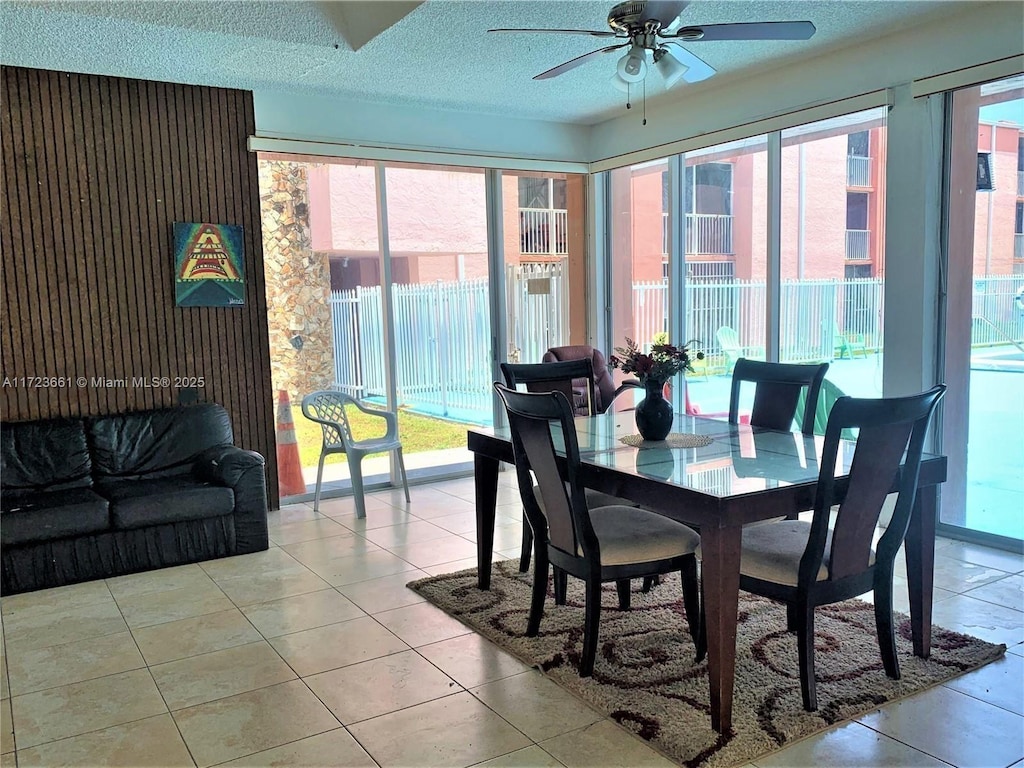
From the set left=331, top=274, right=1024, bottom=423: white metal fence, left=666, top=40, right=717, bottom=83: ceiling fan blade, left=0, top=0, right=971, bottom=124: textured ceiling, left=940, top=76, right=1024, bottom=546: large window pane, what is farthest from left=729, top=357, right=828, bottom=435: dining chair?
left=0, top=0, right=971, bottom=124: textured ceiling

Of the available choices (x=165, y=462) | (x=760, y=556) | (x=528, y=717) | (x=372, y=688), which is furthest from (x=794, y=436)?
(x=165, y=462)

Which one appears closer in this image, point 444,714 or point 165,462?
point 444,714

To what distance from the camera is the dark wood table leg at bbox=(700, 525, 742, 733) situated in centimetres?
236

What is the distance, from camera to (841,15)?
3.90 meters

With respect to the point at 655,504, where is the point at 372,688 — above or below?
below

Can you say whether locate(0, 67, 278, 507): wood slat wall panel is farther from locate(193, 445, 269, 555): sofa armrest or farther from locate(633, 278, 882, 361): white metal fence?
locate(633, 278, 882, 361): white metal fence

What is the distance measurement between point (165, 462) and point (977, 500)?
4475mm

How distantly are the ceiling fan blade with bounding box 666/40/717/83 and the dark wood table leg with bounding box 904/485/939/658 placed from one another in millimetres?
1979

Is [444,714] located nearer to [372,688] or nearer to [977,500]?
[372,688]

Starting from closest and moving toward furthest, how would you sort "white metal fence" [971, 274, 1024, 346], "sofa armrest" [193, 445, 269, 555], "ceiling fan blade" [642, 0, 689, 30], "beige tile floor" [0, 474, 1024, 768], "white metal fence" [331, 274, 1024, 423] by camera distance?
1. "beige tile floor" [0, 474, 1024, 768]
2. "ceiling fan blade" [642, 0, 689, 30]
3. "white metal fence" [971, 274, 1024, 346]
4. "sofa armrest" [193, 445, 269, 555]
5. "white metal fence" [331, 274, 1024, 423]

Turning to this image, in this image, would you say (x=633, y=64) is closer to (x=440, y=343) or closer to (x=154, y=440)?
(x=440, y=343)

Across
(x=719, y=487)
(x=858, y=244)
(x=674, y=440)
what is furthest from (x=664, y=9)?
(x=858, y=244)

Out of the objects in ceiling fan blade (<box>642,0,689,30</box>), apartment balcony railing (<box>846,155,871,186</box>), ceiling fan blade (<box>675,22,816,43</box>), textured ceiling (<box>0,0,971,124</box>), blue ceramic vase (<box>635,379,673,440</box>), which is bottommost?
blue ceramic vase (<box>635,379,673,440</box>)

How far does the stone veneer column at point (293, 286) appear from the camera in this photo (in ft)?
17.5
